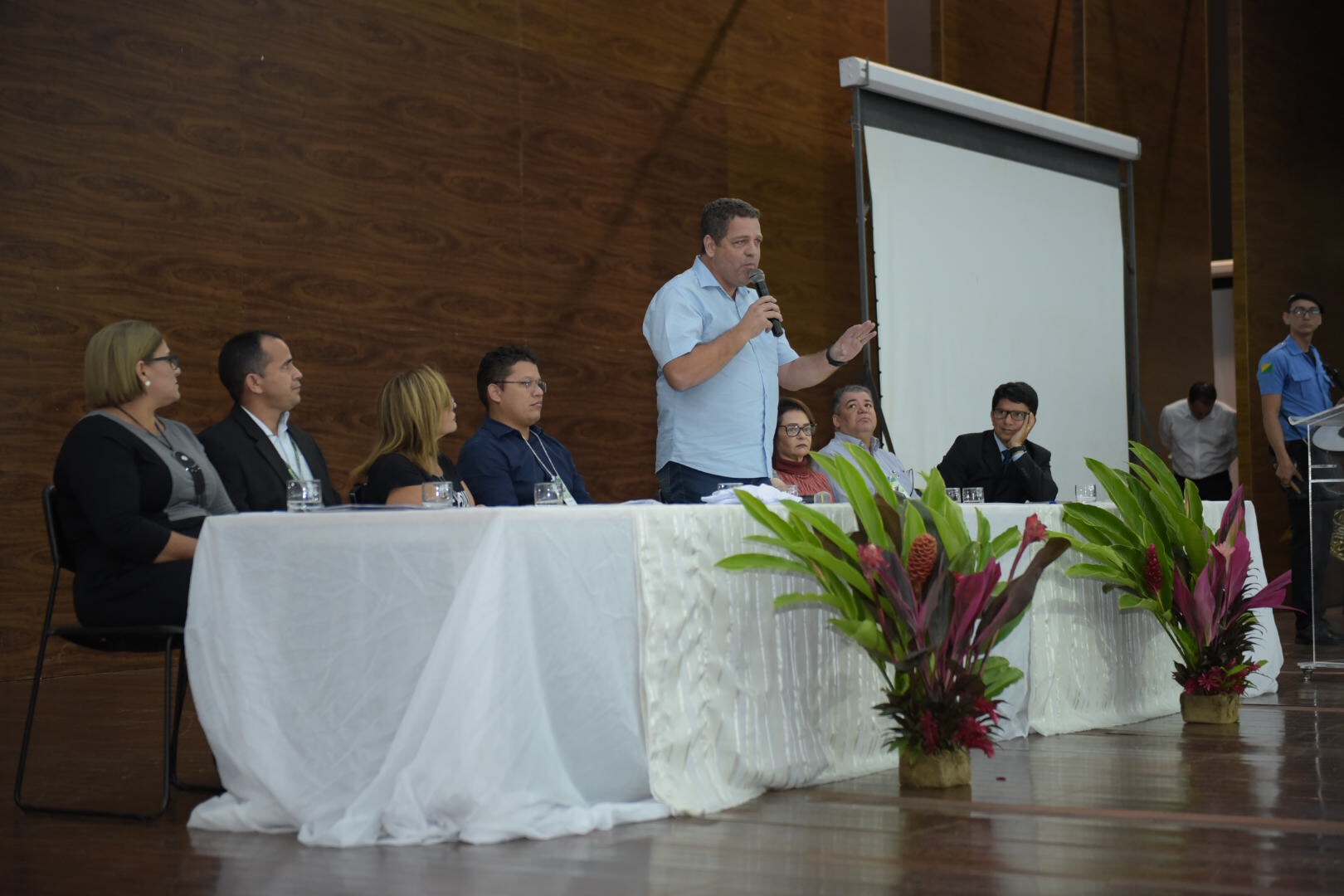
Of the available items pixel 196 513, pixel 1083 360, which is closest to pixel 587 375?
pixel 1083 360

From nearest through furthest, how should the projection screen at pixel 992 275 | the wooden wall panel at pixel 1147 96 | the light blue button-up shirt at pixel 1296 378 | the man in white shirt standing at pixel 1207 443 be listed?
the light blue button-up shirt at pixel 1296 378 → the projection screen at pixel 992 275 → the man in white shirt standing at pixel 1207 443 → the wooden wall panel at pixel 1147 96

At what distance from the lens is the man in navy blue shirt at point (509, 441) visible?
3.55 meters

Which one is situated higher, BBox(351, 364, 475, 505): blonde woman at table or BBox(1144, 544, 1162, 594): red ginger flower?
BBox(351, 364, 475, 505): blonde woman at table

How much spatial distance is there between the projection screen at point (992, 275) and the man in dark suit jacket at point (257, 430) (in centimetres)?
382

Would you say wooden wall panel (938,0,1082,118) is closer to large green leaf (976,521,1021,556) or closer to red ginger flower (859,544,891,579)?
large green leaf (976,521,1021,556)

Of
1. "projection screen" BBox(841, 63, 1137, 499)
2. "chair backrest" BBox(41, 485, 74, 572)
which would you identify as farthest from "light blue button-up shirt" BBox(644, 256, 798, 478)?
"projection screen" BBox(841, 63, 1137, 499)

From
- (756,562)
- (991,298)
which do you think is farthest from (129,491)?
(991,298)

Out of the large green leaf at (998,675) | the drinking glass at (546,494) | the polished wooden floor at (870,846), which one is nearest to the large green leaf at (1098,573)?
the polished wooden floor at (870,846)

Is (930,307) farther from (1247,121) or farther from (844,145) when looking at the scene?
(1247,121)

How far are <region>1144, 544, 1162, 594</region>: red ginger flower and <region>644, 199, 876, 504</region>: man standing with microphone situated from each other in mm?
926

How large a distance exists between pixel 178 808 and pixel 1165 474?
2445 millimetres

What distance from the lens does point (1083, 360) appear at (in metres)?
8.06

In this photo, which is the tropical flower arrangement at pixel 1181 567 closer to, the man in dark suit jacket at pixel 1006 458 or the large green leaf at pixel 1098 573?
the large green leaf at pixel 1098 573

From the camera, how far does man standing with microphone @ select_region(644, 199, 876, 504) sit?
3.46 metres
